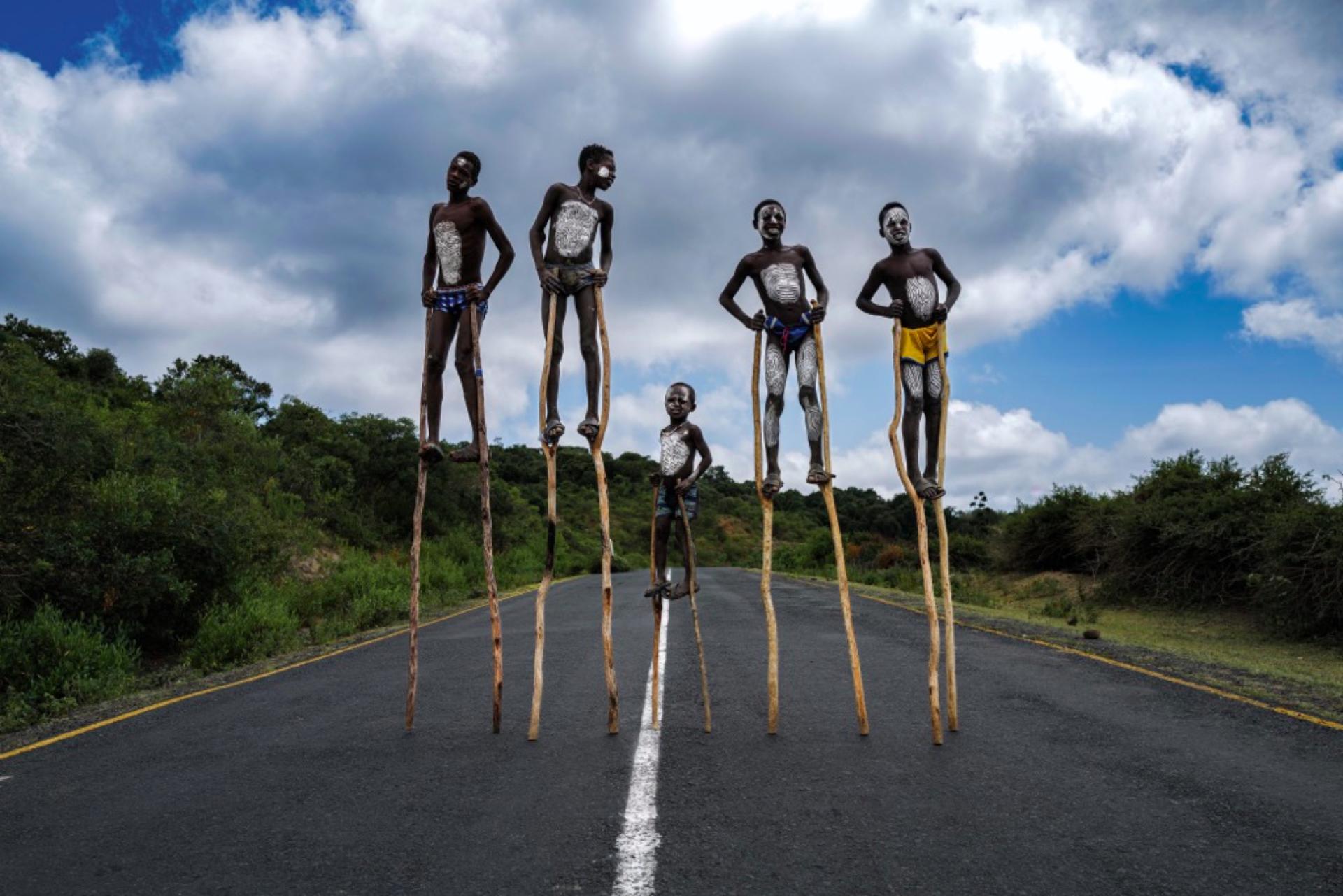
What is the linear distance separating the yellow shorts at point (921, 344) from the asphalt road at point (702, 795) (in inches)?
105

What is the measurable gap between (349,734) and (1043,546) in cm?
2587

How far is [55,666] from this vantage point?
9430mm

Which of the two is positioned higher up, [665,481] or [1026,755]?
[665,481]

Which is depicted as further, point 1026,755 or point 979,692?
point 979,692

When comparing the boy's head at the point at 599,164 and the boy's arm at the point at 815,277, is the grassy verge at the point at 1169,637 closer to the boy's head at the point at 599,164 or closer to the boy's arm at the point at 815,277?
the boy's arm at the point at 815,277

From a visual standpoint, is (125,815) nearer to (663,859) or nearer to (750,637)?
(663,859)

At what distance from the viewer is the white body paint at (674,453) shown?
20.8ft

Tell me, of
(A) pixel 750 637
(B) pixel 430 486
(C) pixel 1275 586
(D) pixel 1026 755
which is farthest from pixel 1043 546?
(D) pixel 1026 755

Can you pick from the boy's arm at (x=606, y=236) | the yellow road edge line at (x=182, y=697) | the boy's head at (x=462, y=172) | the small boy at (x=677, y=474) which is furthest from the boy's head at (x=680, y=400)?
the yellow road edge line at (x=182, y=697)

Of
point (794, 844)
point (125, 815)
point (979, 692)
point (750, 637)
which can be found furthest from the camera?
point (750, 637)

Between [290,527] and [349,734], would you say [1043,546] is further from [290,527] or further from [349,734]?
[349,734]

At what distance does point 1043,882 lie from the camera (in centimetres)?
336

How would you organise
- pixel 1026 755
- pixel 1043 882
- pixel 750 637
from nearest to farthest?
pixel 1043 882, pixel 1026 755, pixel 750 637

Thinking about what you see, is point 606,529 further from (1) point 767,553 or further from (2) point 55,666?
(2) point 55,666
